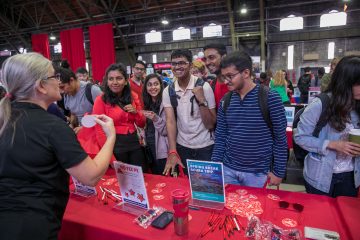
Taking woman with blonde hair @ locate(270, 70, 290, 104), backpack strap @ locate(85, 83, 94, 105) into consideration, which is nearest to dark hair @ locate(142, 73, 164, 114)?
backpack strap @ locate(85, 83, 94, 105)

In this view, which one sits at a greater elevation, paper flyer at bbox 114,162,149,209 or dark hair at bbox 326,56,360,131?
dark hair at bbox 326,56,360,131

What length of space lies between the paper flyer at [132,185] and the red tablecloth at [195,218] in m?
0.09

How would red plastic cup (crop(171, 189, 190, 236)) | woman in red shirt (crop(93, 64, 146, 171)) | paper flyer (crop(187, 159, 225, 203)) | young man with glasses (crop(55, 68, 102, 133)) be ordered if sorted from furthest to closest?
young man with glasses (crop(55, 68, 102, 133)) < woman in red shirt (crop(93, 64, 146, 171)) < paper flyer (crop(187, 159, 225, 203)) < red plastic cup (crop(171, 189, 190, 236))

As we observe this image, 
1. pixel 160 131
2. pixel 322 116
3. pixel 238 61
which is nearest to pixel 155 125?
pixel 160 131

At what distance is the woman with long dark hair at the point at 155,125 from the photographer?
2568 mm

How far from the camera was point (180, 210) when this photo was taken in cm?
117

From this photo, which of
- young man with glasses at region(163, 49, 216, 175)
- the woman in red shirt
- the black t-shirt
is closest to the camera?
the black t-shirt

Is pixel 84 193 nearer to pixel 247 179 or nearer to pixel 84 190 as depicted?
pixel 84 190

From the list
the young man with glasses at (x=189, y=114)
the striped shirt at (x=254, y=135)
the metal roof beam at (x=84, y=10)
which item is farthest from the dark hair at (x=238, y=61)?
the metal roof beam at (x=84, y=10)

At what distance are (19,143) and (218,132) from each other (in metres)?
1.22

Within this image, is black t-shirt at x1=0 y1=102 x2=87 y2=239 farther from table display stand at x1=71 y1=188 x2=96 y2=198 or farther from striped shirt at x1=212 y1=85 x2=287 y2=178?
striped shirt at x1=212 y1=85 x2=287 y2=178

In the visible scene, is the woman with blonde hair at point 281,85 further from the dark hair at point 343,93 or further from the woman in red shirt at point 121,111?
the dark hair at point 343,93

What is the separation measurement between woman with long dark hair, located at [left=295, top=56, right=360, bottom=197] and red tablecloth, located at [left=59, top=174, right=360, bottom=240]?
0.21 meters

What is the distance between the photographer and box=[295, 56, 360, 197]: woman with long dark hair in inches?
59.9
